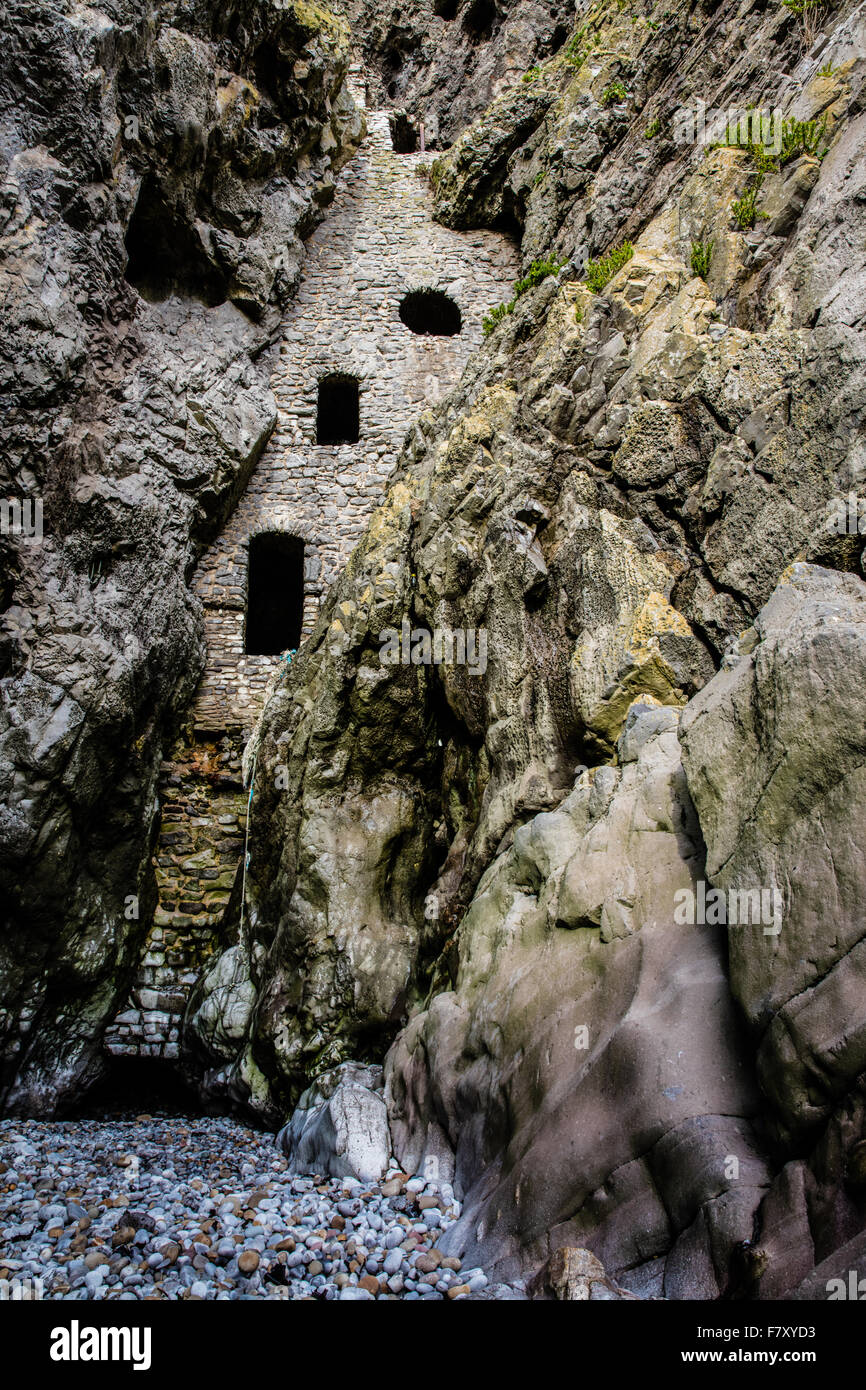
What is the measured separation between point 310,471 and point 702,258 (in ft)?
25.0

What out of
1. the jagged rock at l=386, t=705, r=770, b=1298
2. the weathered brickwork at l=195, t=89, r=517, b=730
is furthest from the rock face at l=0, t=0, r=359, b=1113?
the jagged rock at l=386, t=705, r=770, b=1298

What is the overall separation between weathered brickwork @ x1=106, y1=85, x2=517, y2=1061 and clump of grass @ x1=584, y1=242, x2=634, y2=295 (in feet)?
17.5

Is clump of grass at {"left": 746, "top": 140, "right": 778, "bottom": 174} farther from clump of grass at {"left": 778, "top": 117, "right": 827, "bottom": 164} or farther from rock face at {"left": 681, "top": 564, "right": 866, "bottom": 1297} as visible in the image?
rock face at {"left": 681, "top": 564, "right": 866, "bottom": 1297}

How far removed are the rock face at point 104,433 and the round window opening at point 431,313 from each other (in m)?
3.13

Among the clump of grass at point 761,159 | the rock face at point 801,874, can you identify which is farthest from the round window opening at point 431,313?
the rock face at point 801,874

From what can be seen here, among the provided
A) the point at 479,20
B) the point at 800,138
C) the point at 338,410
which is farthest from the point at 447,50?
the point at 800,138

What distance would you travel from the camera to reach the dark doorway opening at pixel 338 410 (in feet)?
48.6

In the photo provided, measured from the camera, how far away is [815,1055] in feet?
10.4

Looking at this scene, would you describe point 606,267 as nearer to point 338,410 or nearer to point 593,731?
point 593,731

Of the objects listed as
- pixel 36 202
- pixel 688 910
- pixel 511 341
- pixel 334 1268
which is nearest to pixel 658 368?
pixel 511 341

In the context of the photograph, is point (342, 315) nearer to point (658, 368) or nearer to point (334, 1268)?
point (658, 368)

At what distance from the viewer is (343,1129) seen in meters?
6.07

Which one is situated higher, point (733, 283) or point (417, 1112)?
point (733, 283)
